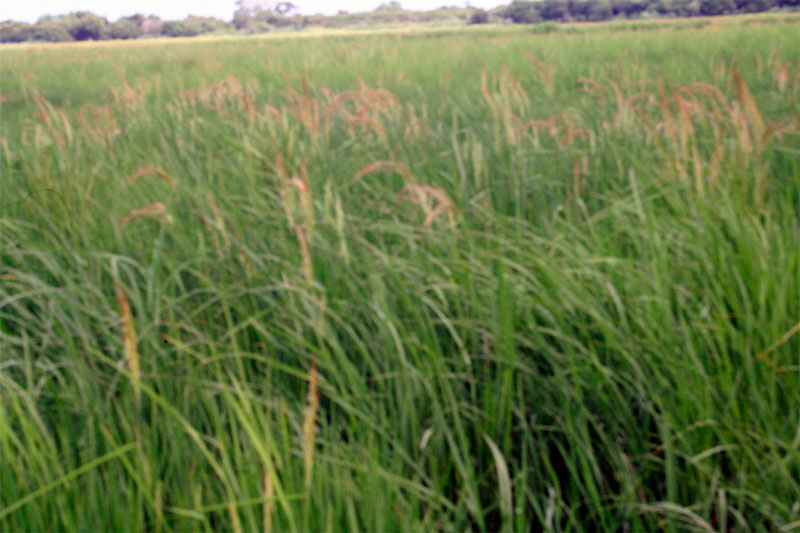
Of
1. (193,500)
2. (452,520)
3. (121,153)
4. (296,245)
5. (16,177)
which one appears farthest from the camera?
(121,153)

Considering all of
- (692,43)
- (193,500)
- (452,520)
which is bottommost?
(452,520)

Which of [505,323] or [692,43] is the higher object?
[692,43]

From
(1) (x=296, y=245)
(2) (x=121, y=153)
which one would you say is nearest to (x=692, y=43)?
(2) (x=121, y=153)

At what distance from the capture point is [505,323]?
0.96 metres

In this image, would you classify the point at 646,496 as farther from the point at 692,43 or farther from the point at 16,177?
the point at 692,43

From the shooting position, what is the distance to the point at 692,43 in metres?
6.11

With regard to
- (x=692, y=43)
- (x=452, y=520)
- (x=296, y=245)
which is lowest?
(x=452, y=520)

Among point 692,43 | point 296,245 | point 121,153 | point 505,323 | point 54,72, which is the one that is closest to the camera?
point 505,323

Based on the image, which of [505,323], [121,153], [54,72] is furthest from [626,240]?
[54,72]

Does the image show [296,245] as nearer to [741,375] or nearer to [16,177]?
[741,375]

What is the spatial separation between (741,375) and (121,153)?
2085 mm

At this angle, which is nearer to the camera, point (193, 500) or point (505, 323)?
point (193, 500)

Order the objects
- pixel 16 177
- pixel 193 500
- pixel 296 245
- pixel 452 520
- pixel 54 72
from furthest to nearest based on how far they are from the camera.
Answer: pixel 54 72, pixel 16 177, pixel 296 245, pixel 452 520, pixel 193 500

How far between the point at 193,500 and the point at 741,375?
2.37ft
